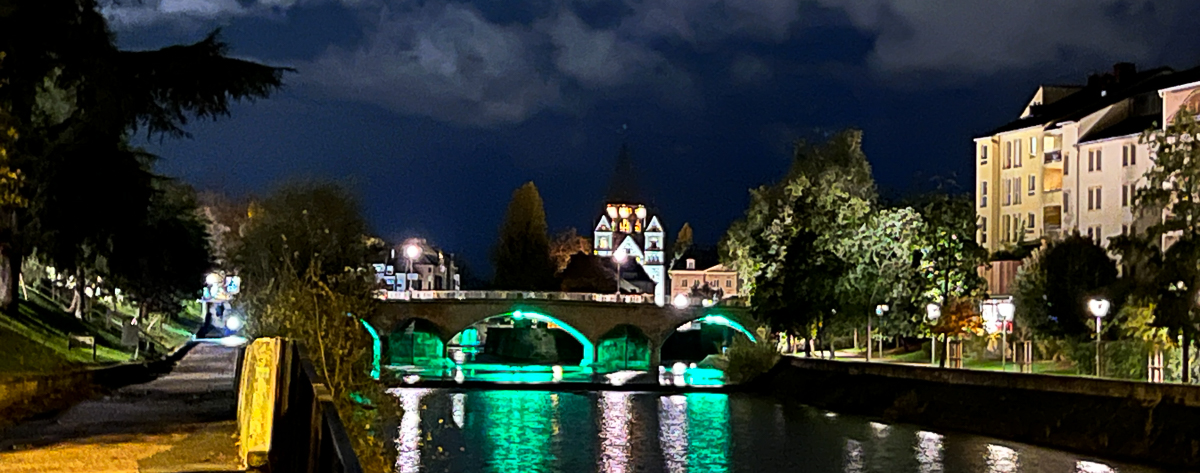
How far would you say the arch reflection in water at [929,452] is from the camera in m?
36.0

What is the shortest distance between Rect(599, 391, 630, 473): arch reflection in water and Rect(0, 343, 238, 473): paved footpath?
10.7 metres

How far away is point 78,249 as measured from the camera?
135ft

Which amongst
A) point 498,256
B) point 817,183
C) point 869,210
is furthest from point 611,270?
point 869,210

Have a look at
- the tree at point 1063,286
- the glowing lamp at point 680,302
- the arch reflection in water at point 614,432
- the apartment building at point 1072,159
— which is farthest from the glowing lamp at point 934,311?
the glowing lamp at point 680,302

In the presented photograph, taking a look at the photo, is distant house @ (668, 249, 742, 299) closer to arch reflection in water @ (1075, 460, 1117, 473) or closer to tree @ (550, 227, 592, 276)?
tree @ (550, 227, 592, 276)

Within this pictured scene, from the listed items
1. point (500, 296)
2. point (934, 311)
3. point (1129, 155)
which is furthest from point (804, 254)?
point (500, 296)

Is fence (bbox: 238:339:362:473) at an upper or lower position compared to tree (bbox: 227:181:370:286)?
lower

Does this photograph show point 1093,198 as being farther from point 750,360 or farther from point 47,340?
point 47,340

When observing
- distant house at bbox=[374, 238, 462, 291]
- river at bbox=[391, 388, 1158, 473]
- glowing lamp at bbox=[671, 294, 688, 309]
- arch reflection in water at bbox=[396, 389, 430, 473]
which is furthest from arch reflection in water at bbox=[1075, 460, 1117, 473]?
distant house at bbox=[374, 238, 462, 291]

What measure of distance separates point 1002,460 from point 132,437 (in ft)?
75.4

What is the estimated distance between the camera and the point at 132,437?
19734 millimetres

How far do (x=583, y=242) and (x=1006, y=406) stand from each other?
13911 cm

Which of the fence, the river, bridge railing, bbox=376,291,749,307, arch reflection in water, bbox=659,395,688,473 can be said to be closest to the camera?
the fence

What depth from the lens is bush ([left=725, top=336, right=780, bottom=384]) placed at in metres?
70.3
